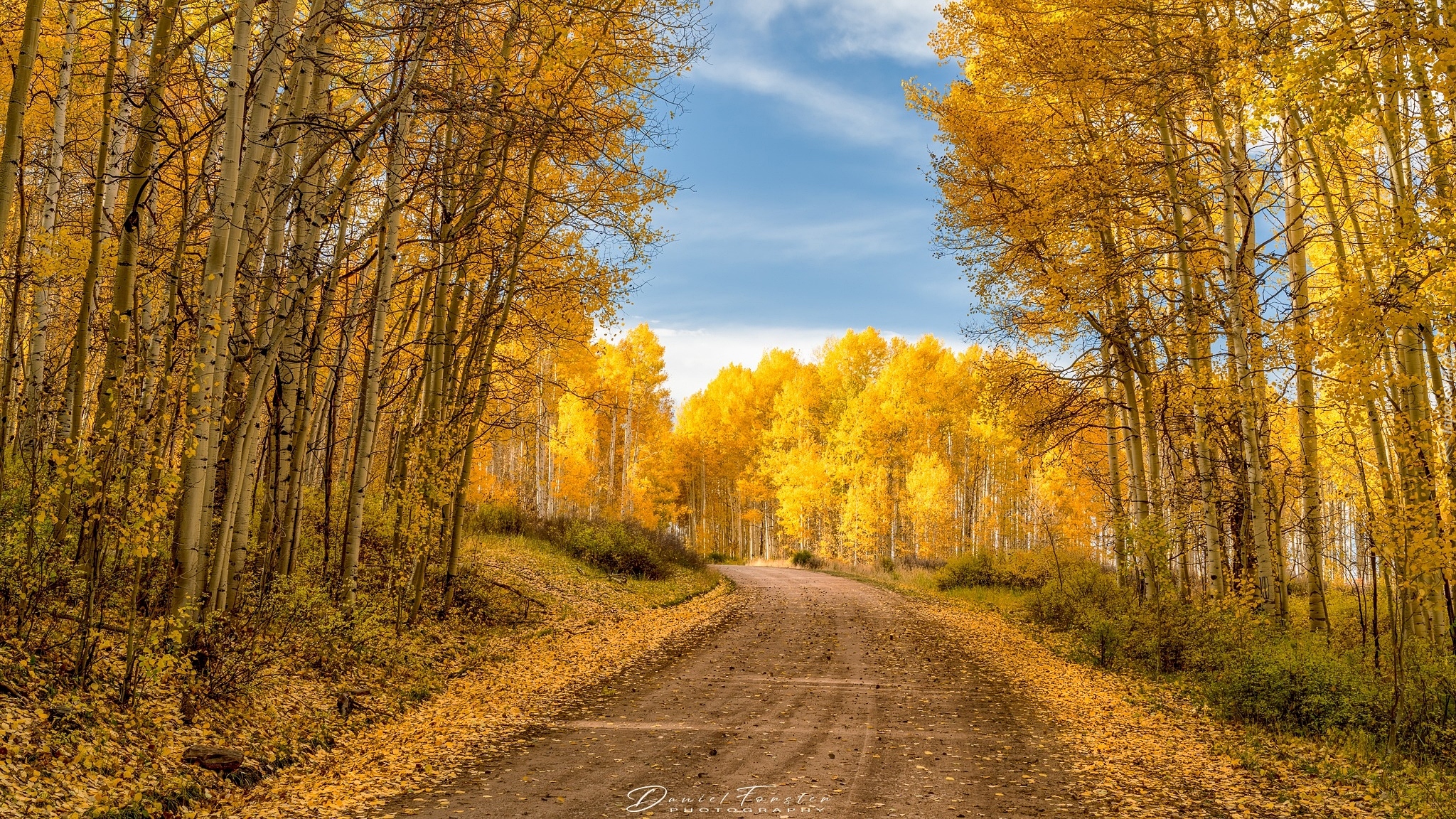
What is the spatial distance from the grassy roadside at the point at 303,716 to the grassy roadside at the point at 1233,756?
179 inches

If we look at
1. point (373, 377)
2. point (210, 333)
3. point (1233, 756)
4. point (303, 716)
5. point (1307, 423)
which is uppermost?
point (373, 377)

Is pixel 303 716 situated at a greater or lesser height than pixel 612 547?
lesser

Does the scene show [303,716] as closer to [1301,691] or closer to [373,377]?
[373,377]

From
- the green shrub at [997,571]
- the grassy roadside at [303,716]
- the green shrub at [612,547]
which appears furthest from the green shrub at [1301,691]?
the green shrub at [612,547]

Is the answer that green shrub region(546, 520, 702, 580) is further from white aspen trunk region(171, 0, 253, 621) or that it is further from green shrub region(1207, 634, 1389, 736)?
green shrub region(1207, 634, 1389, 736)

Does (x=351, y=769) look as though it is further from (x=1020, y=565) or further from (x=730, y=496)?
(x=730, y=496)

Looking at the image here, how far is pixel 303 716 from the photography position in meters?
5.89

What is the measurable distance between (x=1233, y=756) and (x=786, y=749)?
3.36 metres

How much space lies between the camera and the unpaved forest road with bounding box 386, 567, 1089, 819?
4.63 m

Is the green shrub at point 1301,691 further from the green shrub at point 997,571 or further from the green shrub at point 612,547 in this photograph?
the green shrub at point 612,547

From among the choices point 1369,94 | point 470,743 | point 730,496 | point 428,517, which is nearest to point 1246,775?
point 1369,94

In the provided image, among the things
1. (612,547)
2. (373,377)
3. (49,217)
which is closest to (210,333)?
(373,377)

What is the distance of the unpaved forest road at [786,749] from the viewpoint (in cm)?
463

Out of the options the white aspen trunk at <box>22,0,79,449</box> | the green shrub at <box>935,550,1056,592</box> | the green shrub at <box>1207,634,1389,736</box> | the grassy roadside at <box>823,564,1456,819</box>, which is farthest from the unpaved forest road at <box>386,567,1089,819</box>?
the green shrub at <box>935,550,1056,592</box>
